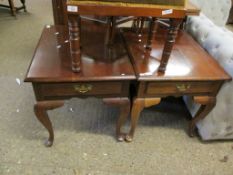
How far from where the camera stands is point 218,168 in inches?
49.4

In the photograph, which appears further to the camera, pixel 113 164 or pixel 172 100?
pixel 172 100

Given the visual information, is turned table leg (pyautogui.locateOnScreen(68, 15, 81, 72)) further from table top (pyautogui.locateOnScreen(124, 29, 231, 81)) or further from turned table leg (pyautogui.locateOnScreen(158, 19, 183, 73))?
turned table leg (pyautogui.locateOnScreen(158, 19, 183, 73))

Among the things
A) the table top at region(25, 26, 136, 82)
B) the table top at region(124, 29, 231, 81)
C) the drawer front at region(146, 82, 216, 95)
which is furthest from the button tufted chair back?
the table top at region(25, 26, 136, 82)

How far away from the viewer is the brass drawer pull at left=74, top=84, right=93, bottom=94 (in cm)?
100

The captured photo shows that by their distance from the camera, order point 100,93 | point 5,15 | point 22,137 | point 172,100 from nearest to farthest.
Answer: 1. point 100,93
2. point 22,137
3. point 172,100
4. point 5,15

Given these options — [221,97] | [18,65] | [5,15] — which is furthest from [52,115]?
[5,15]

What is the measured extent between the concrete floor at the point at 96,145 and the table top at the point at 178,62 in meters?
0.54

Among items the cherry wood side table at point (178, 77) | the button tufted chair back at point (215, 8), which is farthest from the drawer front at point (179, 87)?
the button tufted chair back at point (215, 8)

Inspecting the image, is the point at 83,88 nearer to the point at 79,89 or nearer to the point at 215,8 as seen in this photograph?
the point at 79,89

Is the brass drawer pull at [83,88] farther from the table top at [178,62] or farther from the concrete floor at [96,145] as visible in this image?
the concrete floor at [96,145]

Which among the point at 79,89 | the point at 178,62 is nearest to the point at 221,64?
the point at 178,62

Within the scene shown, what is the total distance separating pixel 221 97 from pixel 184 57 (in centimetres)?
31

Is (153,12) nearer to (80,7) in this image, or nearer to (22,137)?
(80,7)

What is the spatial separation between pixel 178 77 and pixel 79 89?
50cm
